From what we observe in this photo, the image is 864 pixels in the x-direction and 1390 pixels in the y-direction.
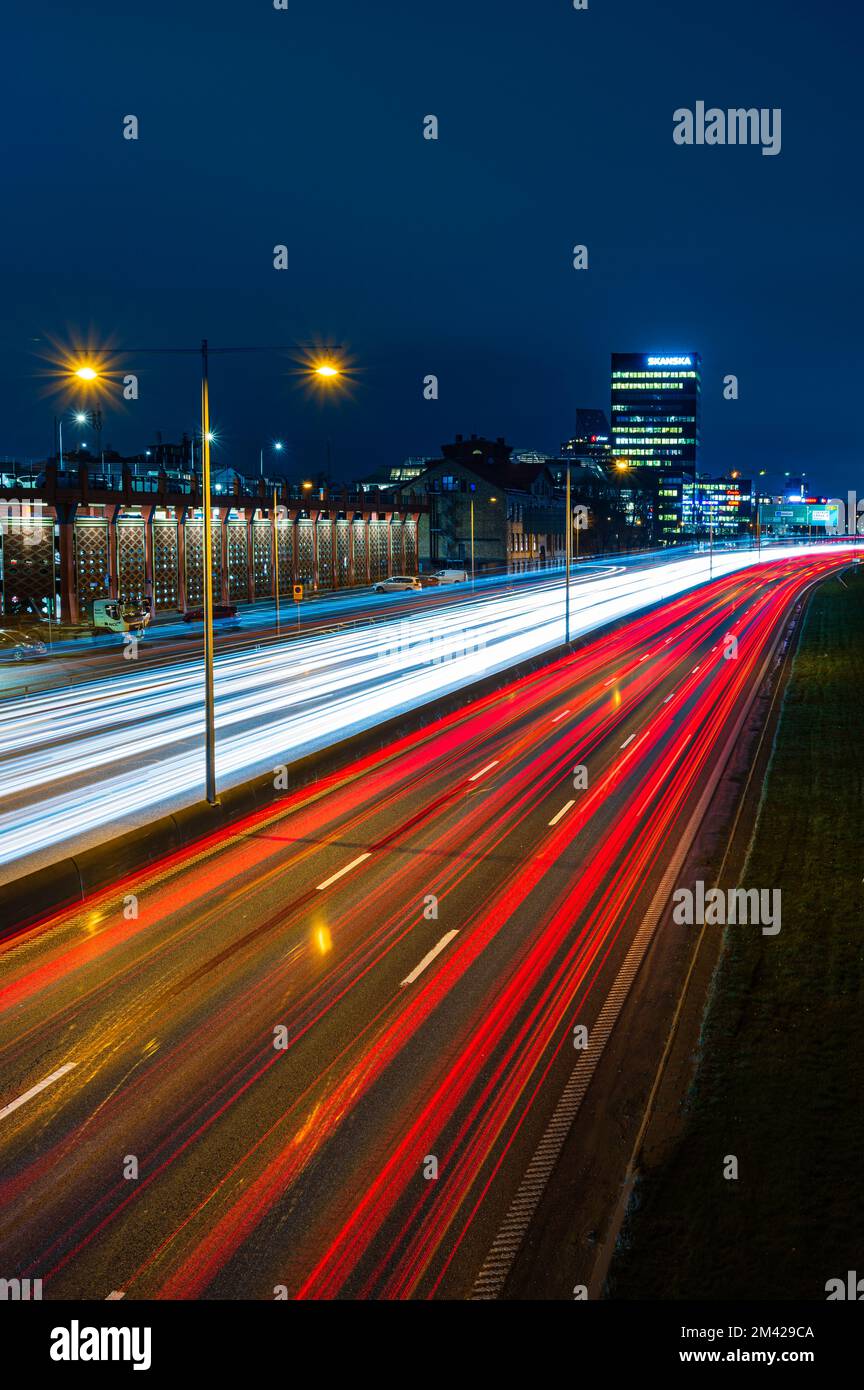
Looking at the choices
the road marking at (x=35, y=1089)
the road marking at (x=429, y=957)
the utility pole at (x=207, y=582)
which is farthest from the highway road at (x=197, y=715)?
the road marking at (x=429, y=957)

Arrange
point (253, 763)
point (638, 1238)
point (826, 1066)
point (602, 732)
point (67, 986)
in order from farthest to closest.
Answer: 1. point (602, 732)
2. point (253, 763)
3. point (67, 986)
4. point (826, 1066)
5. point (638, 1238)

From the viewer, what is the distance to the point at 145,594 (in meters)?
56.7

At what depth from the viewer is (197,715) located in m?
30.5

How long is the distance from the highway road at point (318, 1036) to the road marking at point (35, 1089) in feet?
0.10

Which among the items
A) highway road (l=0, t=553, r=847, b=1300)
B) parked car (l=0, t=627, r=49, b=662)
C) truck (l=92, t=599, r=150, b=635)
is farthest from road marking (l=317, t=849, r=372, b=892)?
truck (l=92, t=599, r=150, b=635)

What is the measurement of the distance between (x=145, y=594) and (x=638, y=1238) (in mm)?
52692

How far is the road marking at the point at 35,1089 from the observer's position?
9.65m

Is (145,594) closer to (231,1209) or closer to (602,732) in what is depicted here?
(602,732)

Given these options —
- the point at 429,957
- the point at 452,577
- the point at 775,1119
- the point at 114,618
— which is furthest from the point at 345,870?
the point at 452,577

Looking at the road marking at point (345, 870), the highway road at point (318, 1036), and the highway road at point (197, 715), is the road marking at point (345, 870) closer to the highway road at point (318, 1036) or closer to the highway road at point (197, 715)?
the highway road at point (318, 1036)

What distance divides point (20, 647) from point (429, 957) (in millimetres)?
34762

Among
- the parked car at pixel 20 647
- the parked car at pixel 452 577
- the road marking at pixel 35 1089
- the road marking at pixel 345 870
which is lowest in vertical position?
the road marking at pixel 35 1089

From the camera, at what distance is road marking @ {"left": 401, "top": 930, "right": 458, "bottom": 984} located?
40.9ft
